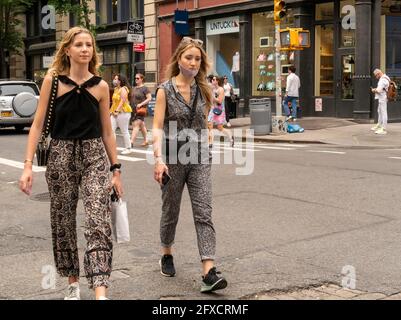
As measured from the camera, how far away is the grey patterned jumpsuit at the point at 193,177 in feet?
15.9

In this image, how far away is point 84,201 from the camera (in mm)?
4289

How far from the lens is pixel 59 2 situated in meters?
27.2

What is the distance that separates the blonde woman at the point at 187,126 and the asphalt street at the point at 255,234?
1.98 ft

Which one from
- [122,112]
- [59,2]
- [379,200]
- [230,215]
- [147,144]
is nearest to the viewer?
[230,215]

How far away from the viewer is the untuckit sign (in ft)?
85.1

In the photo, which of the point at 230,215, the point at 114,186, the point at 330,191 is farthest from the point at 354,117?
the point at 114,186

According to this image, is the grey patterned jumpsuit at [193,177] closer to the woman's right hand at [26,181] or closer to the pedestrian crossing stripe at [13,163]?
the woman's right hand at [26,181]

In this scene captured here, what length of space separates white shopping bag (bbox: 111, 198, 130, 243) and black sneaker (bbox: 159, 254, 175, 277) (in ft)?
2.82

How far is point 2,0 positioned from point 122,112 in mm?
24103

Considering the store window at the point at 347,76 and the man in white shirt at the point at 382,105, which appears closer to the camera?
the man in white shirt at the point at 382,105

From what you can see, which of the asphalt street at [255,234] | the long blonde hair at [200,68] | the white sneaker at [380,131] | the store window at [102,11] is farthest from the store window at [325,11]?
the long blonde hair at [200,68]

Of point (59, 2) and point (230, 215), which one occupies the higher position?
point (59, 2)

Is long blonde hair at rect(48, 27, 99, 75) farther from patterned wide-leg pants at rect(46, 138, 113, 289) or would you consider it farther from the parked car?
the parked car
